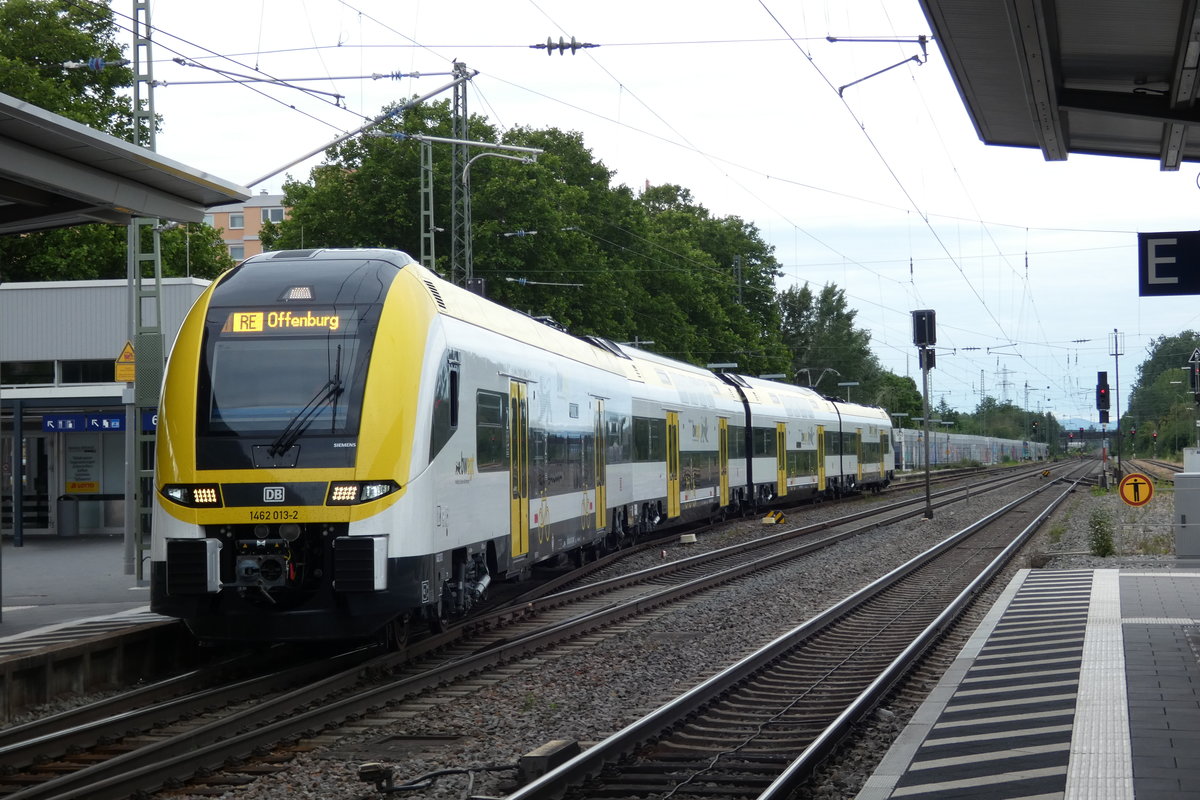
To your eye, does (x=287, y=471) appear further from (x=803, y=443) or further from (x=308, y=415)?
(x=803, y=443)

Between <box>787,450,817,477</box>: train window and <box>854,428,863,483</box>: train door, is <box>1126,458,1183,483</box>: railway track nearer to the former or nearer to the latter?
<box>854,428,863,483</box>: train door

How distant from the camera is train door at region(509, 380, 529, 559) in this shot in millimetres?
15000

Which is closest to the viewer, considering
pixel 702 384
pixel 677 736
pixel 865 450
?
pixel 677 736

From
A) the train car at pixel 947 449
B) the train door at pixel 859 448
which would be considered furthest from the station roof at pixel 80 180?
the train car at pixel 947 449

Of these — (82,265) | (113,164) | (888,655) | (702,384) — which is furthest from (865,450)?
(113,164)

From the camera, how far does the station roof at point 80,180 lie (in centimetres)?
1034

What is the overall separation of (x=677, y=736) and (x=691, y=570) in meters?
12.9

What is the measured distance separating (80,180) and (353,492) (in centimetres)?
351

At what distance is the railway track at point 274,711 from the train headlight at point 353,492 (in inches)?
56.2

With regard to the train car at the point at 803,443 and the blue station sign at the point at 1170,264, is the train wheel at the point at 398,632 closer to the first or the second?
the blue station sign at the point at 1170,264

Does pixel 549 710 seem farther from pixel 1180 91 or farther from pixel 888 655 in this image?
pixel 1180 91

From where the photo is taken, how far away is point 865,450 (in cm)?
5400

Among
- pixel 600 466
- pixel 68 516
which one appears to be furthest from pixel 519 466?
pixel 68 516

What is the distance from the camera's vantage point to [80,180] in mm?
11492
